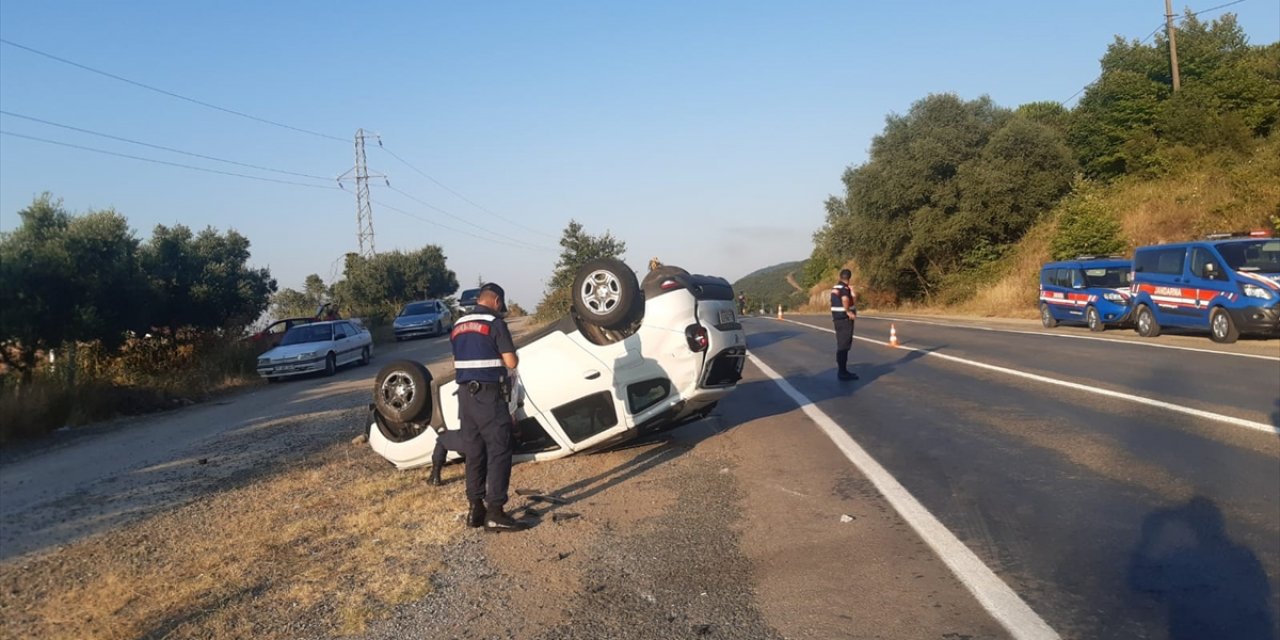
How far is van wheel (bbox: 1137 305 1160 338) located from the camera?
791 inches

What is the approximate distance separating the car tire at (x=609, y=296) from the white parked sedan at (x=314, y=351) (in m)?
16.8

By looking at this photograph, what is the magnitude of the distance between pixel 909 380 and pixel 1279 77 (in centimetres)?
3396

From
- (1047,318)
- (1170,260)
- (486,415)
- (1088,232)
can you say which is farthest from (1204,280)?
(486,415)

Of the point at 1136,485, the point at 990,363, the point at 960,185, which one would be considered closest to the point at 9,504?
the point at 1136,485

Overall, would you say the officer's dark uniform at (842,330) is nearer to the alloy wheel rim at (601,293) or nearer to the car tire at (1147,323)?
the alloy wheel rim at (601,293)

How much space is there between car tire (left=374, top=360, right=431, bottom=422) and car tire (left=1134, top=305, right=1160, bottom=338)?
57.3 ft

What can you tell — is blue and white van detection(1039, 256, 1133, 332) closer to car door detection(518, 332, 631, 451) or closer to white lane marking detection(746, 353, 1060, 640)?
white lane marking detection(746, 353, 1060, 640)

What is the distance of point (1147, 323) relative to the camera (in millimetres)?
20266

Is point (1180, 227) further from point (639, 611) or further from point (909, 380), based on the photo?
point (639, 611)

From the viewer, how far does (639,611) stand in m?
4.96

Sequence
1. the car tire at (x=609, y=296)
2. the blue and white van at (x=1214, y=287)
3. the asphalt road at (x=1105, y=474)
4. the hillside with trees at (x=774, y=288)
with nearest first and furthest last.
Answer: the asphalt road at (x=1105, y=474), the car tire at (x=609, y=296), the blue and white van at (x=1214, y=287), the hillside with trees at (x=774, y=288)

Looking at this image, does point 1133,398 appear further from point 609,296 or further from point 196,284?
point 196,284

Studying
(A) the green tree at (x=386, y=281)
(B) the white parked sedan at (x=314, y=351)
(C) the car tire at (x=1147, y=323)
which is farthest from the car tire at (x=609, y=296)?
(A) the green tree at (x=386, y=281)

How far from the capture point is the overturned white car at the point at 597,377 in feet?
27.3
